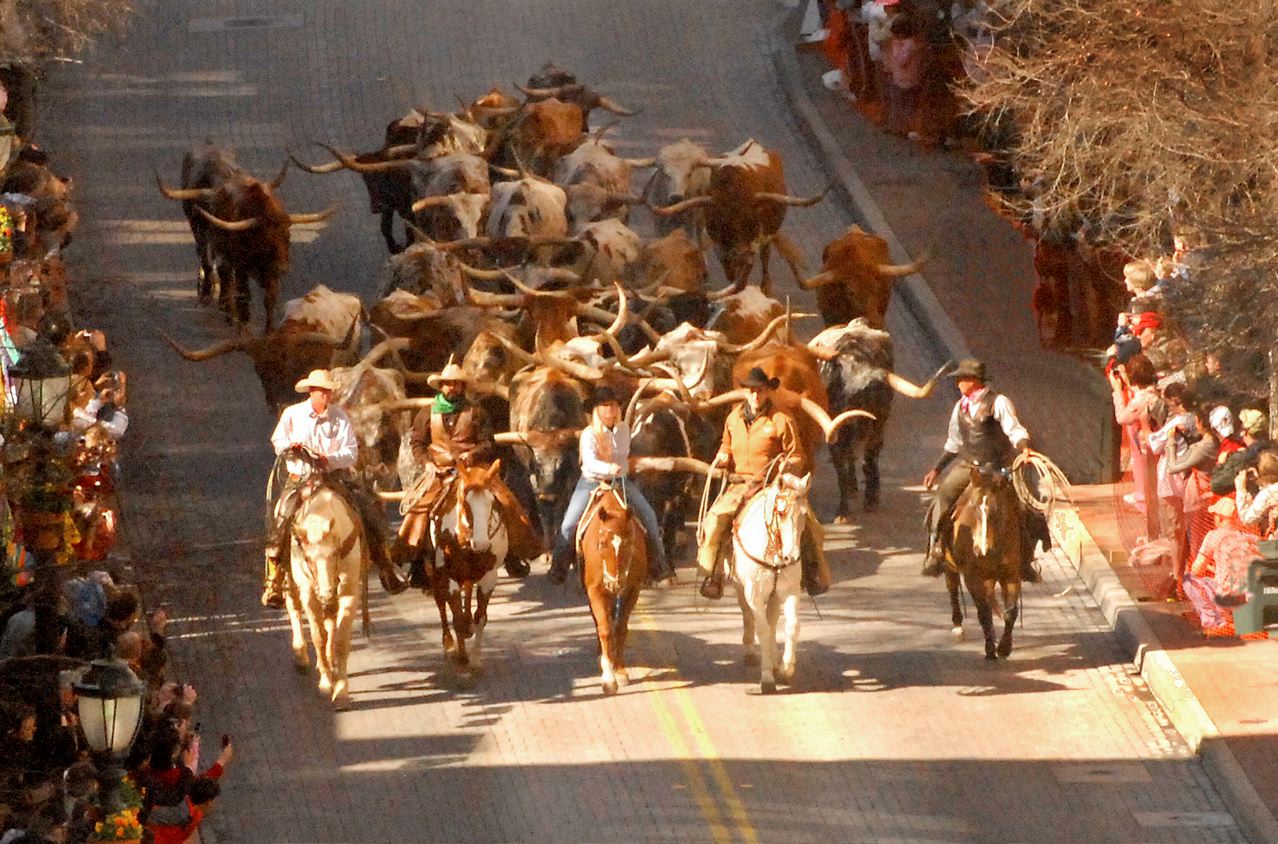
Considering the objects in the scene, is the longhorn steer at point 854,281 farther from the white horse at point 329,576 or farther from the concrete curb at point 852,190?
the white horse at point 329,576

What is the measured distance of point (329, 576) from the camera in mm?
20984

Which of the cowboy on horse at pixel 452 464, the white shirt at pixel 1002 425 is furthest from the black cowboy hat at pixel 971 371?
the cowboy on horse at pixel 452 464

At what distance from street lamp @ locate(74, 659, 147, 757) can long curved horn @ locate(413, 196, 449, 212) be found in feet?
51.7

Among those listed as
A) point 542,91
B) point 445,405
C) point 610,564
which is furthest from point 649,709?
point 542,91

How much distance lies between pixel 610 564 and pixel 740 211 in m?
10.3

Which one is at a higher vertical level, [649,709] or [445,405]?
[445,405]

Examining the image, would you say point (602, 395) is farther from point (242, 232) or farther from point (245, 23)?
point (245, 23)

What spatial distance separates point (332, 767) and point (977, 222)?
51.4 feet

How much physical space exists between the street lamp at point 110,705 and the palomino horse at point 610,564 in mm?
6423

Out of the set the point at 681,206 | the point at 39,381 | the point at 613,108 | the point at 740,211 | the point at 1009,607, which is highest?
the point at 613,108

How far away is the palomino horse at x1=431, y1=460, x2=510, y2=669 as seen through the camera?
21.4 meters

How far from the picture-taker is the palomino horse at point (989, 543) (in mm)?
21688

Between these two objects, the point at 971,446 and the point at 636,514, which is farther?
the point at 971,446

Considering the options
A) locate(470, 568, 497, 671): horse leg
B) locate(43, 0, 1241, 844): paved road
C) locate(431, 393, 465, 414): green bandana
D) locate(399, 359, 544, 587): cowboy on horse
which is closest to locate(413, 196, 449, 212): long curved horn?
locate(43, 0, 1241, 844): paved road
